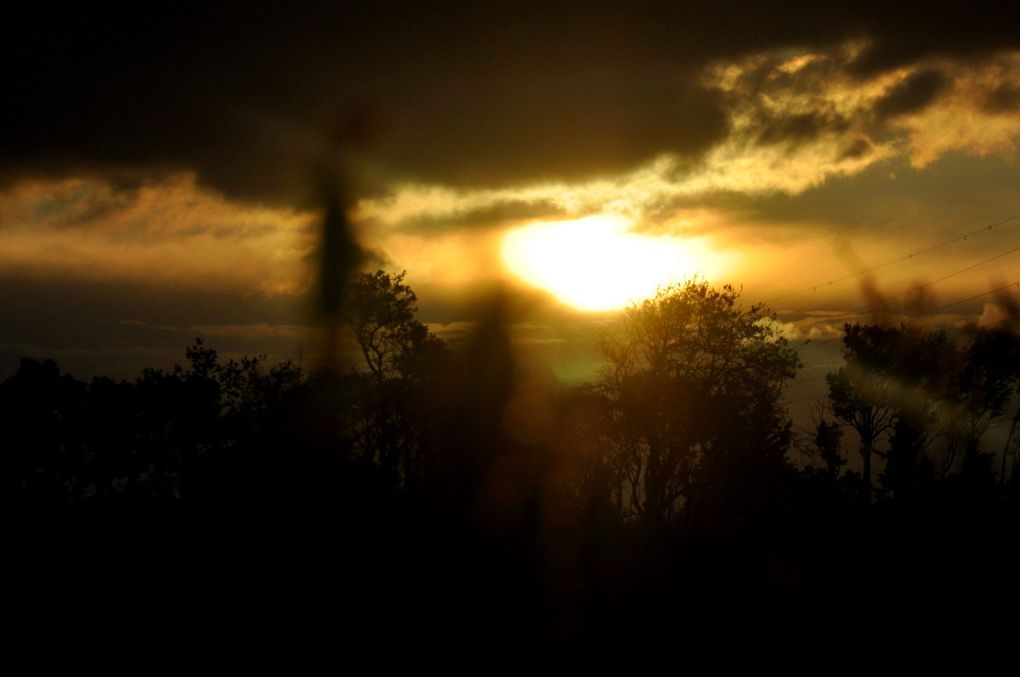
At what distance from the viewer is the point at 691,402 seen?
59219 millimetres

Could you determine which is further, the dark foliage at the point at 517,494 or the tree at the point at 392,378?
the tree at the point at 392,378

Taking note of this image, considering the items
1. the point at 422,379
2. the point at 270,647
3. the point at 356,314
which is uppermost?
the point at 356,314

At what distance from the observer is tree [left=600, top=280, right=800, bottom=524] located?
189ft

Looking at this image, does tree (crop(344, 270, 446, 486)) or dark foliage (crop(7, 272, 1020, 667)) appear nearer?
dark foliage (crop(7, 272, 1020, 667))

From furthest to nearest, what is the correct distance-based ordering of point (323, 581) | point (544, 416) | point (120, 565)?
point (544, 416), point (120, 565), point (323, 581)

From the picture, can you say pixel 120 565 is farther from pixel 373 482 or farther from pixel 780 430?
pixel 780 430

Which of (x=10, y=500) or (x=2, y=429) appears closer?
(x=10, y=500)

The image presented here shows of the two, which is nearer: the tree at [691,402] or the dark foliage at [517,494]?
the dark foliage at [517,494]

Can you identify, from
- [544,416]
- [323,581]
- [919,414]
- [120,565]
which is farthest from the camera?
[919,414]

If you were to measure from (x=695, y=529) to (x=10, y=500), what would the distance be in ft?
140

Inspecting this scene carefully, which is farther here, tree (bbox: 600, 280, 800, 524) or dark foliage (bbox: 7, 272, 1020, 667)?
tree (bbox: 600, 280, 800, 524)

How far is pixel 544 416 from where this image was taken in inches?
2334

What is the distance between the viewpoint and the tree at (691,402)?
5753cm

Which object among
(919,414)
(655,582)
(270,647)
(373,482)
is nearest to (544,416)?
(373,482)
